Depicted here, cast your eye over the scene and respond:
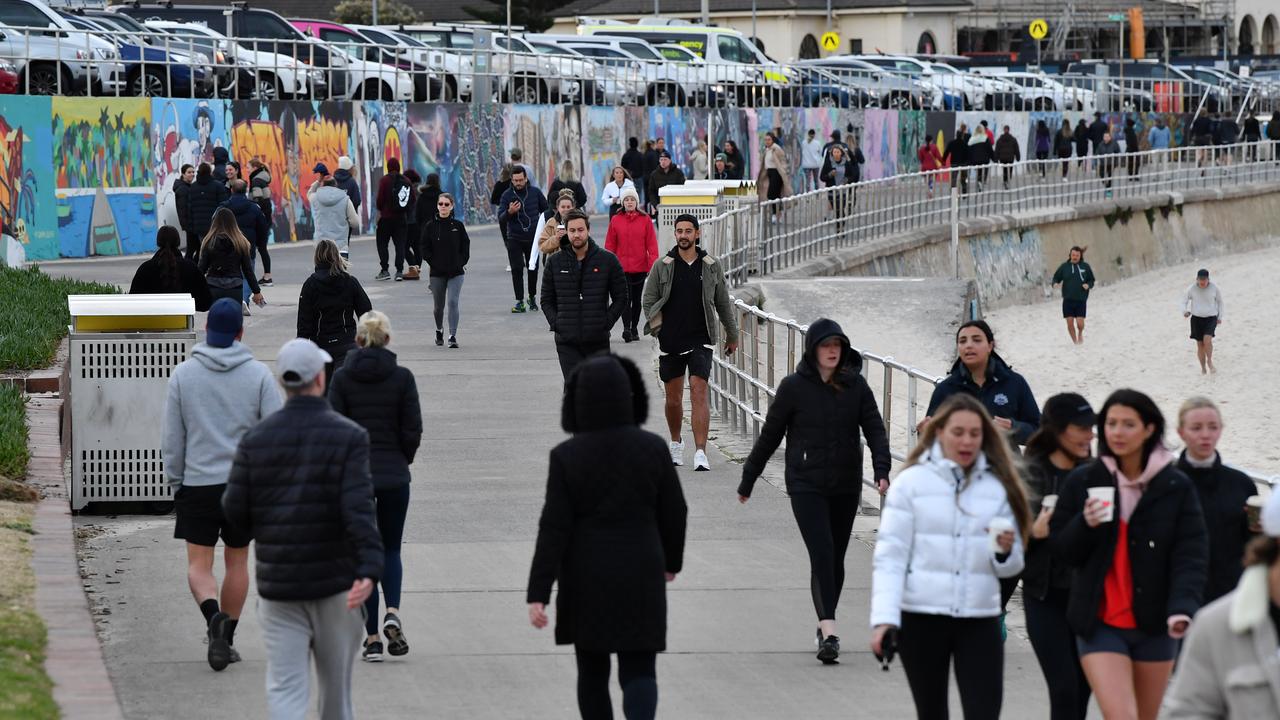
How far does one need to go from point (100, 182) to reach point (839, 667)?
71.3 ft

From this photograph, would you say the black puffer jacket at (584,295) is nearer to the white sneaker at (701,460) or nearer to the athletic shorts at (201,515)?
the white sneaker at (701,460)

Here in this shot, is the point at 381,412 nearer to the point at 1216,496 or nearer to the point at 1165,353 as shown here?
the point at 1216,496

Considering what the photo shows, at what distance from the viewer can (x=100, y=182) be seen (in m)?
28.4

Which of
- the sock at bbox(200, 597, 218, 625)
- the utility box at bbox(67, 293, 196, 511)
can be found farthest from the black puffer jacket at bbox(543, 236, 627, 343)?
the sock at bbox(200, 597, 218, 625)

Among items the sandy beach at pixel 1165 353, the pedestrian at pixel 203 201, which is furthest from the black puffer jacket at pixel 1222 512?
the pedestrian at pixel 203 201

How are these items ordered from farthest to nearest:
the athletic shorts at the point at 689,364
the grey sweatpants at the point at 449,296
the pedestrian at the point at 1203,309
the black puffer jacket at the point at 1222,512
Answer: the pedestrian at the point at 1203,309 → the grey sweatpants at the point at 449,296 → the athletic shorts at the point at 689,364 → the black puffer jacket at the point at 1222,512

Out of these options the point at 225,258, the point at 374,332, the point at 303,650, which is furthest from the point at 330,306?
the point at 303,650

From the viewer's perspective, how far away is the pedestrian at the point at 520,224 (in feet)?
73.6

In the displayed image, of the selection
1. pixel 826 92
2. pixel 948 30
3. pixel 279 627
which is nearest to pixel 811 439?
pixel 279 627

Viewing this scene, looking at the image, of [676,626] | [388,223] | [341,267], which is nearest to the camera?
Answer: [676,626]

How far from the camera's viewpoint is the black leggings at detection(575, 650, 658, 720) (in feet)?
21.3

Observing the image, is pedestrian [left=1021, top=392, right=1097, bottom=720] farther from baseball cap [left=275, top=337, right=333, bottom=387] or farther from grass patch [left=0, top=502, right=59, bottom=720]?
grass patch [left=0, top=502, right=59, bottom=720]

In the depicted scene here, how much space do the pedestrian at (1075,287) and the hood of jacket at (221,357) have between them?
25.2 meters

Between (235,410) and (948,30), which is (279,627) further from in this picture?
A: (948,30)
